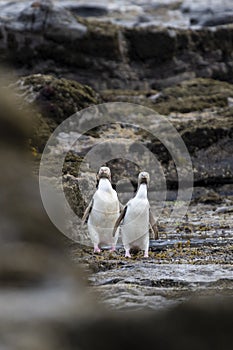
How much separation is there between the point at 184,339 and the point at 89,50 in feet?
93.9

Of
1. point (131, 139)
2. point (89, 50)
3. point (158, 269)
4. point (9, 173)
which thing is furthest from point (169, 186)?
point (9, 173)

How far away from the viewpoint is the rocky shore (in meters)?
1.89

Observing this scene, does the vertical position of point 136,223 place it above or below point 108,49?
below

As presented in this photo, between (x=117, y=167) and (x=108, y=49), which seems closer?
(x=117, y=167)

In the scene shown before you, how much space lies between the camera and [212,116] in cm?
2144

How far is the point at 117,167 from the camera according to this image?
17484mm

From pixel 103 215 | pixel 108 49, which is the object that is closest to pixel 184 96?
pixel 108 49

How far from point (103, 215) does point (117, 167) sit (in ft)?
26.9

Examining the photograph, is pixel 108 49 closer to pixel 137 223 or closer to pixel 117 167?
pixel 117 167

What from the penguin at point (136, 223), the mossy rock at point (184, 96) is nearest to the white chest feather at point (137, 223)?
the penguin at point (136, 223)

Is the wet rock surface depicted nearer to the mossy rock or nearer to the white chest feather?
the white chest feather

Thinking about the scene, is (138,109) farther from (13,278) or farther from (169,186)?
(13,278)

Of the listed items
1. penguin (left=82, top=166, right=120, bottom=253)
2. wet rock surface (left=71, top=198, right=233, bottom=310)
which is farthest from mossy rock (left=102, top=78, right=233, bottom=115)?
penguin (left=82, top=166, right=120, bottom=253)

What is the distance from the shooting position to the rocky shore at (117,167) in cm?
189
